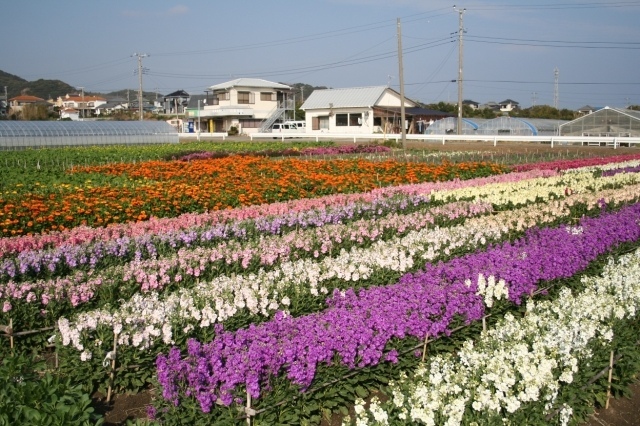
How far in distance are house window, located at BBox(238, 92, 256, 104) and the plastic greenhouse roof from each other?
24.4 meters

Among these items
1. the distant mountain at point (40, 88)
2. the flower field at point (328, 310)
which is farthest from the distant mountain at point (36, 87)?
the flower field at point (328, 310)

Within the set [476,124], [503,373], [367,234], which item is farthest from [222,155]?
[476,124]

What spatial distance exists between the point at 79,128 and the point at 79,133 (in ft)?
1.76

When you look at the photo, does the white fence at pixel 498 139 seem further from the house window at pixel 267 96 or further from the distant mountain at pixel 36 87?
the distant mountain at pixel 36 87

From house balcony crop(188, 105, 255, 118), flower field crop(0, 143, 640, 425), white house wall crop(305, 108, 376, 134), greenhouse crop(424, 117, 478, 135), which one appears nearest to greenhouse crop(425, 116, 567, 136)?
greenhouse crop(424, 117, 478, 135)

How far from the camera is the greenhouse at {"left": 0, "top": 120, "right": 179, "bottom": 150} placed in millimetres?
32094

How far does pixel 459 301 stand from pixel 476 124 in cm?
4765

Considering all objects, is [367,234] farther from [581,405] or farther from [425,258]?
[581,405]

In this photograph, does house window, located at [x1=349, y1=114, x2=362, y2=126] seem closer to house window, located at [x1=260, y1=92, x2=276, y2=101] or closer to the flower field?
house window, located at [x1=260, y1=92, x2=276, y2=101]

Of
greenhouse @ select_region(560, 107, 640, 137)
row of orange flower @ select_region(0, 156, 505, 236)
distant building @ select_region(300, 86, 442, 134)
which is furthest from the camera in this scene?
distant building @ select_region(300, 86, 442, 134)

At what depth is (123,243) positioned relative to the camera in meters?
8.06

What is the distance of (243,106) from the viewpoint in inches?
2467

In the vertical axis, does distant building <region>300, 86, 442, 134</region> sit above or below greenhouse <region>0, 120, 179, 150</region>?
above

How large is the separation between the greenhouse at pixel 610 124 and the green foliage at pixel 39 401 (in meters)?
42.8
